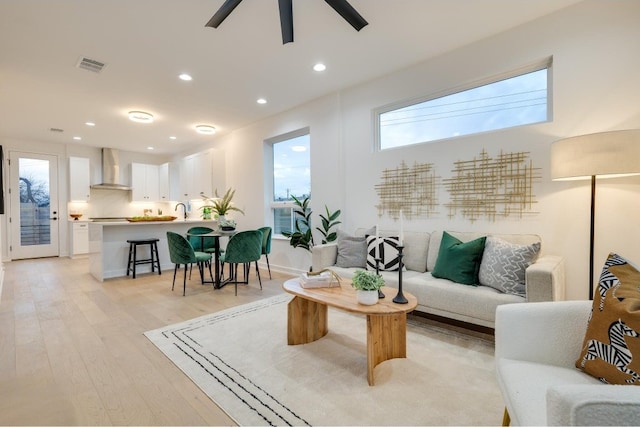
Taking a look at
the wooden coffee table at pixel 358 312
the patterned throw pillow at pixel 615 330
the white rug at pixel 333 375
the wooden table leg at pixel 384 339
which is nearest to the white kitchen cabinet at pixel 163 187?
the white rug at pixel 333 375

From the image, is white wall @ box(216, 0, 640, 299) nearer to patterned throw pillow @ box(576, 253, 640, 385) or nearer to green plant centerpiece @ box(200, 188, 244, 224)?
patterned throw pillow @ box(576, 253, 640, 385)

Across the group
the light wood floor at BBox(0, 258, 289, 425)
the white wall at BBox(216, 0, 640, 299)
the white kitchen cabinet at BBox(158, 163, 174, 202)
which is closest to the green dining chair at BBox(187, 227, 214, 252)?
the light wood floor at BBox(0, 258, 289, 425)

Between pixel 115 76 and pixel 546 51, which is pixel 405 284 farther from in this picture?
pixel 115 76

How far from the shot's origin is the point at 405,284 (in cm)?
276

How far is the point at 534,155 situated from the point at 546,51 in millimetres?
956

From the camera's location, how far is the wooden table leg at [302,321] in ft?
7.89

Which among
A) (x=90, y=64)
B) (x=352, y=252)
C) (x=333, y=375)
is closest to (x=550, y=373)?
(x=333, y=375)

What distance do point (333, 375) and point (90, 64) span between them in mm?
4210

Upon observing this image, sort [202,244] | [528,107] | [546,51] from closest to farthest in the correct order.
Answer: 1. [546,51]
2. [528,107]
3. [202,244]

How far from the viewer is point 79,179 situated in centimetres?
741

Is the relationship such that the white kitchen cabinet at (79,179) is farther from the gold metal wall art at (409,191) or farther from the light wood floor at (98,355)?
the gold metal wall art at (409,191)

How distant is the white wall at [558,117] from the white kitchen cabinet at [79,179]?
7.29 m

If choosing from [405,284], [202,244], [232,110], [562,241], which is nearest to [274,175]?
[232,110]

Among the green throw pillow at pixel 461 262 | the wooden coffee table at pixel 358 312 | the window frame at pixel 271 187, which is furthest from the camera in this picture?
the window frame at pixel 271 187
